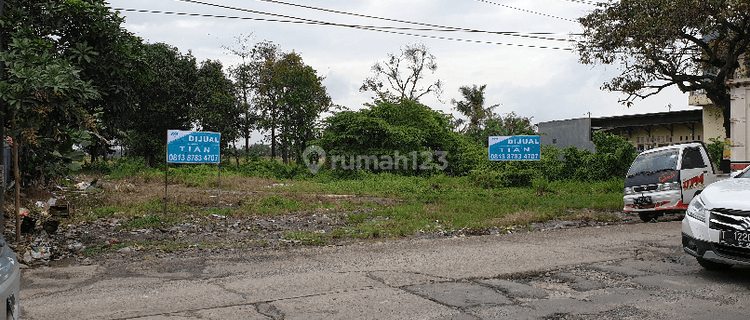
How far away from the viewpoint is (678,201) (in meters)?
12.4

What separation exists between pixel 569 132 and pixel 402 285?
121ft

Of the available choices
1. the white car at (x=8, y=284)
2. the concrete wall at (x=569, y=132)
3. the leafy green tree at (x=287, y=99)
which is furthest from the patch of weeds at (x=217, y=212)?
the concrete wall at (x=569, y=132)

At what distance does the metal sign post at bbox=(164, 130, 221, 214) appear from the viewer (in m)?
Answer: 13.6

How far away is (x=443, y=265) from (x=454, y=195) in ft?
37.3

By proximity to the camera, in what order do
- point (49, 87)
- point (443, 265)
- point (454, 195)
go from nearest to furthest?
point (443, 265), point (49, 87), point (454, 195)

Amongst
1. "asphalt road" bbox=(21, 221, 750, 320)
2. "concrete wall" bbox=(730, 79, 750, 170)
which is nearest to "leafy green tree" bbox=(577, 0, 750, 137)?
"concrete wall" bbox=(730, 79, 750, 170)

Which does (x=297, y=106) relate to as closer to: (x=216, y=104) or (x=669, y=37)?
(x=216, y=104)

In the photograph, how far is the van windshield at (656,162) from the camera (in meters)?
12.9

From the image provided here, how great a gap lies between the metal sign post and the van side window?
11.6 meters

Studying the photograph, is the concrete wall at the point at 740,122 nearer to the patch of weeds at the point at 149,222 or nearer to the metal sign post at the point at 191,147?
the metal sign post at the point at 191,147

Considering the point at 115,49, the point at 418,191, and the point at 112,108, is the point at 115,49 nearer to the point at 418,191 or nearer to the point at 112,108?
the point at 112,108

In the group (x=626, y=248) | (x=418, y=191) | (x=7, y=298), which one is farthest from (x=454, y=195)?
(x=7, y=298)

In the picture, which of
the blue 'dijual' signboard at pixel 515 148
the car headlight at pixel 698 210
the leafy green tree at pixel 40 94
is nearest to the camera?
the car headlight at pixel 698 210

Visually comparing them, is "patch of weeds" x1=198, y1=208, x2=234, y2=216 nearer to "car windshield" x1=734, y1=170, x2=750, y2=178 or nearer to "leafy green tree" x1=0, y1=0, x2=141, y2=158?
"leafy green tree" x1=0, y1=0, x2=141, y2=158
